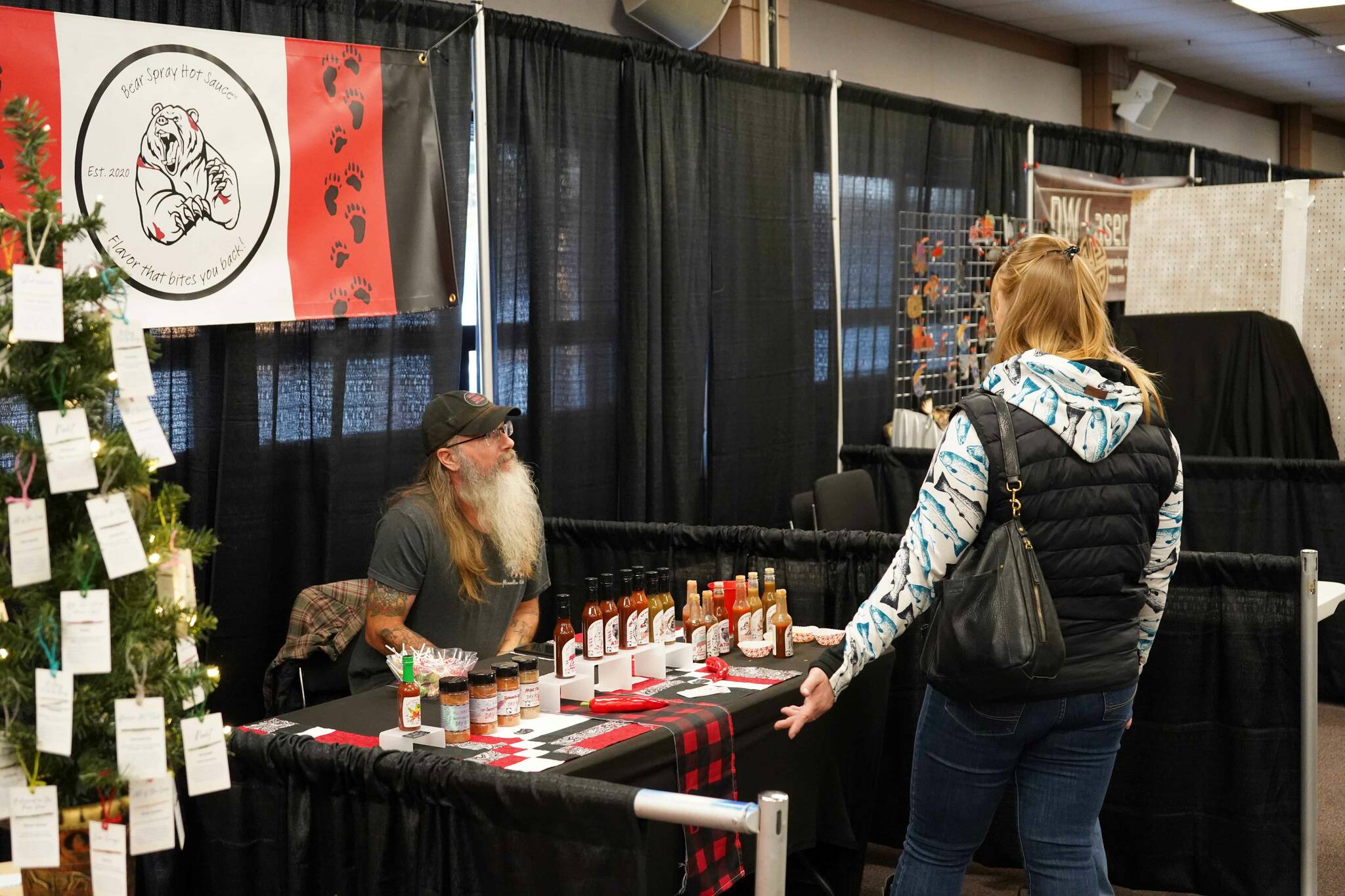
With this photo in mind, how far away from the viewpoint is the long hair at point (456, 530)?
3430 millimetres

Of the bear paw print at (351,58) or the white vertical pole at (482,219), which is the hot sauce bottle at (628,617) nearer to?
the white vertical pole at (482,219)

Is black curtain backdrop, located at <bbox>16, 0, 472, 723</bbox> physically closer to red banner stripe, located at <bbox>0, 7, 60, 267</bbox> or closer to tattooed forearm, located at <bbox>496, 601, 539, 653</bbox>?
red banner stripe, located at <bbox>0, 7, 60, 267</bbox>

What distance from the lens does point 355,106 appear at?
404 cm

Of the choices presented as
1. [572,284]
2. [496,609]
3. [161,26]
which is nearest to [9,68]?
[161,26]

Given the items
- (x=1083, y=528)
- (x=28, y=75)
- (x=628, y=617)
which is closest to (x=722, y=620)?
(x=628, y=617)

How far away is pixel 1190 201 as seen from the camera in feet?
21.2

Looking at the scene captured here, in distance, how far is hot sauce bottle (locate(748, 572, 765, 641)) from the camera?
331 centimetres

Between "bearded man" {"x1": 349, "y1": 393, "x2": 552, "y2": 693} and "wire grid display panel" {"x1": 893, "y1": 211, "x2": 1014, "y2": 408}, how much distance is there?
369 cm

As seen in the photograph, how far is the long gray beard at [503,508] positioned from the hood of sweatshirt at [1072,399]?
1570 millimetres

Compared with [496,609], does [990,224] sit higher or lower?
higher

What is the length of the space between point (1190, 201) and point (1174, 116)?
5.51 m

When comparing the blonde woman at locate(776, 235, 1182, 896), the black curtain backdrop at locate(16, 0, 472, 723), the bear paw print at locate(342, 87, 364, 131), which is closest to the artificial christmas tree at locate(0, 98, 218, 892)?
the blonde woman at locate(776, 235, 1182, 896)

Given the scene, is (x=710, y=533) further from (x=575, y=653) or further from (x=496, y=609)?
(x=575, y=653)

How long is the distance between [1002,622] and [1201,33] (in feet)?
28.0
